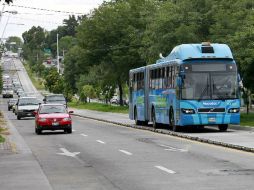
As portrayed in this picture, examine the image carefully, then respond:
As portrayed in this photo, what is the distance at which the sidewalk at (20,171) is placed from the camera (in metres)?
14.4

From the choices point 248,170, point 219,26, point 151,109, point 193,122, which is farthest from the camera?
point 219,26

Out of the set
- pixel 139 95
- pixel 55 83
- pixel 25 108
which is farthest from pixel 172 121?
pixel 55 83

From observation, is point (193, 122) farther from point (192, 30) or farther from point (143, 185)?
point (143, 185)

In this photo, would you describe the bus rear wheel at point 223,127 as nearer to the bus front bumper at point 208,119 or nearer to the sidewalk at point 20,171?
the bus front bumper at point 208,119

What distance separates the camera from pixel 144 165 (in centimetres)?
1811

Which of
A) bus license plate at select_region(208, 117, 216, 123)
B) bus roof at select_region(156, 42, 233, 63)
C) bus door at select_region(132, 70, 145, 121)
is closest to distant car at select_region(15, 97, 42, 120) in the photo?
bus door at select_region(132, 70, 145, 121)

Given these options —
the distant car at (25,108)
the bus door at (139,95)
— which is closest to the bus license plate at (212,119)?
the bus door at (139,95)

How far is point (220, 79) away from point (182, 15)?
15.0m

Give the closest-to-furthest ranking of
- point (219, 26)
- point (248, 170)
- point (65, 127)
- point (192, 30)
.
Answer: point (248, 170) < point (65, 127) < point (219, 26) < point (192, 30)

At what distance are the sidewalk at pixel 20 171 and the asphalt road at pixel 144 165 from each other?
0.22 metres

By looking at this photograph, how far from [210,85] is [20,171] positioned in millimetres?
16558

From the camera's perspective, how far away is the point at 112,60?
2970 inches

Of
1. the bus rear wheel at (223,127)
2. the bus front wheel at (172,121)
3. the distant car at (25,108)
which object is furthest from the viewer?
the distant car at (25,108)

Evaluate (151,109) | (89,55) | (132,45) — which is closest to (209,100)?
(151,109)
